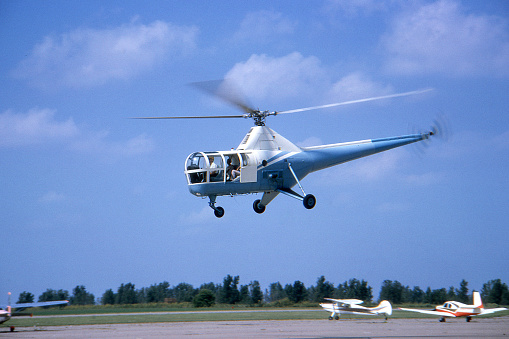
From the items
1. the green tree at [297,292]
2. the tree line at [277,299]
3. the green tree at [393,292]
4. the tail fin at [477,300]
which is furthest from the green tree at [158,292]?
the tail fin at [477,300]

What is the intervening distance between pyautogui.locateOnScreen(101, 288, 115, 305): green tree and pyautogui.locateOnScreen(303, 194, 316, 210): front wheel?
4317cm

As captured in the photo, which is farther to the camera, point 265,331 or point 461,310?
point 461,310

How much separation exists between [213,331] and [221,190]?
9.25 metres

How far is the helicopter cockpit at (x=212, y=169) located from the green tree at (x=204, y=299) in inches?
1474

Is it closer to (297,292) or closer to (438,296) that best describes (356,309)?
(297,292)

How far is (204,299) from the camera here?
6444 centimetres

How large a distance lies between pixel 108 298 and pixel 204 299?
12.6m

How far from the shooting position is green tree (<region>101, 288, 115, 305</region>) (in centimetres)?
6756

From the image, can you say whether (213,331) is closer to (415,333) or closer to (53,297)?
(415,333)

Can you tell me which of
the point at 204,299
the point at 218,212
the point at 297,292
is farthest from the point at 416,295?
the point at 218,212

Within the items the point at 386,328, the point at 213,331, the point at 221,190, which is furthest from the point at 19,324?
the point at 386,328

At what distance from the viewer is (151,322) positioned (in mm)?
41031

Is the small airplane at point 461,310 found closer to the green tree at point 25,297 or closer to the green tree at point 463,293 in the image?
the green tree at point 463,293

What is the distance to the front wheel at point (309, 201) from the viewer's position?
1264 inches
